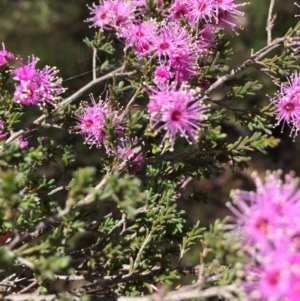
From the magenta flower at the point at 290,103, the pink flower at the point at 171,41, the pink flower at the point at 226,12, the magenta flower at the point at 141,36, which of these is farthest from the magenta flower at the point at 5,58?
the magenta flower at the point at 290,103

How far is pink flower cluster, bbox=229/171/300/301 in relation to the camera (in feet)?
4.80

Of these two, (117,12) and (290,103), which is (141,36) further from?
(290,103)

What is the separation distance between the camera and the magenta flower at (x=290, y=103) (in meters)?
2.38

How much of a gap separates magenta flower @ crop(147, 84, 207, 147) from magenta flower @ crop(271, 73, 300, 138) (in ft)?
1.48

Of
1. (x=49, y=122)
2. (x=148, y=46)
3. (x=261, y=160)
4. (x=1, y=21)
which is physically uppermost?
(x=1, y=21)

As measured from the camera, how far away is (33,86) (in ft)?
7.68

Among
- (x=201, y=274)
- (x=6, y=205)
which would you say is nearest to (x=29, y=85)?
(x=6, y=205)

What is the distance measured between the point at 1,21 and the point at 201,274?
5.58 meters

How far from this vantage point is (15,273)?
2232mm

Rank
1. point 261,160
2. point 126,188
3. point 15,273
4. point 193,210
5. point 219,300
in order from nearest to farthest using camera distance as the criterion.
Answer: point 126,188, point 219,300, point 15,273, point 193,210, point 261,160

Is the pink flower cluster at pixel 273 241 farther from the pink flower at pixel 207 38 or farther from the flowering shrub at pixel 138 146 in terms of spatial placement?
the pink flower at pixel 207 38

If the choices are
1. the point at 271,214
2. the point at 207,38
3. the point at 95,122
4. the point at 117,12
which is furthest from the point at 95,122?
the point at 271,214

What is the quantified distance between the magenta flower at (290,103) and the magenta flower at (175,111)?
0.45 m

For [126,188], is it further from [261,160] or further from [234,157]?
[261,160]
